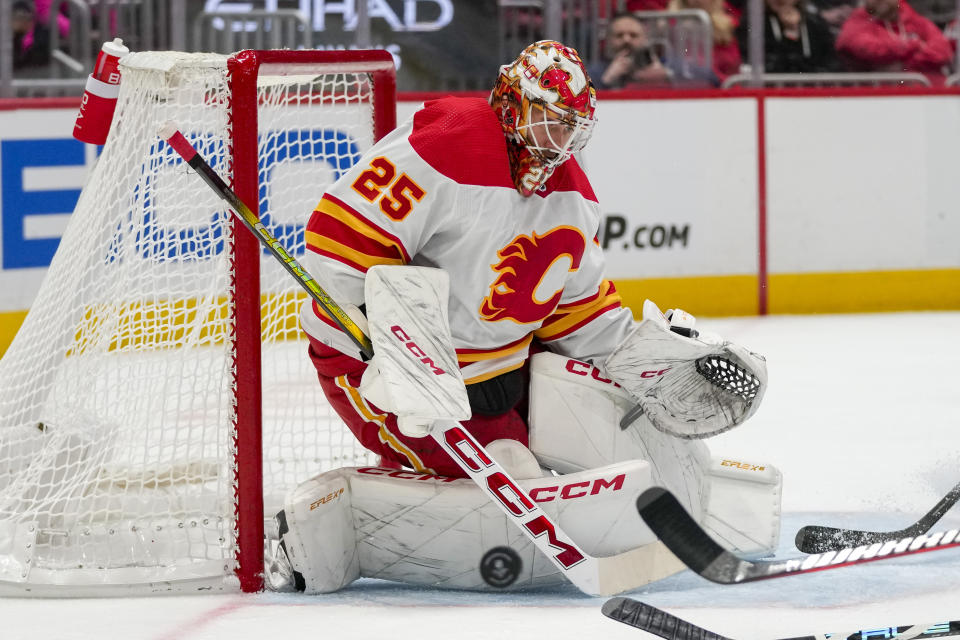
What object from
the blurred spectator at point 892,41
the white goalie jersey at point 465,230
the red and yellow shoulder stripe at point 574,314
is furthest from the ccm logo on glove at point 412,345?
the blurred spectator at point 892,41

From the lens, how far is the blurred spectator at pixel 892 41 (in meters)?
5.49

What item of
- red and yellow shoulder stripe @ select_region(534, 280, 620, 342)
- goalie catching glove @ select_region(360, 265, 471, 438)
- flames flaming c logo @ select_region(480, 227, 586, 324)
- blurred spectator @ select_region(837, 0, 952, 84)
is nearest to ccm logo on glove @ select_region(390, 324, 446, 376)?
goalie catching glove @ select_region(360, 265, 471, 438)

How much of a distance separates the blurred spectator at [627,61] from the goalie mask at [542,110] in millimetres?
3086

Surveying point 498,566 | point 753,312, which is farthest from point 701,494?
point 753,312

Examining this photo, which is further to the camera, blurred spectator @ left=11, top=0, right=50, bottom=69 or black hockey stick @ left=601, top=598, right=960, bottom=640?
blurred spectator @ left=11, top=0, right=50, bottom=69

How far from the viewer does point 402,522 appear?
221cm

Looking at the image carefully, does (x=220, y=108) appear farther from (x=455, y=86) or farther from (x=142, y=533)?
(x=455, y=86)

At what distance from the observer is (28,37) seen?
4.51 meters

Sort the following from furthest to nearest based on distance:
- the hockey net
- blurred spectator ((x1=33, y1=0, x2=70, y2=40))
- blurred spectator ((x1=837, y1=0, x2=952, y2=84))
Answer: blurred spectator ((x1=837, y1=0, x2=952, y2=84)) → blurred spectator ((x1=33, y1=0, x2=70, y2=40)) → the hockey net

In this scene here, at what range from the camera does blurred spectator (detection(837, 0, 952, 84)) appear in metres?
5.49

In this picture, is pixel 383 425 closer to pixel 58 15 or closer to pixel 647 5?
pixel 58 15

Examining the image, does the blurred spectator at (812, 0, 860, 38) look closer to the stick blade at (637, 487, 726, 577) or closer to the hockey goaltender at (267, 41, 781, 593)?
the hockey goaltender at (267, 41, 781, 593)

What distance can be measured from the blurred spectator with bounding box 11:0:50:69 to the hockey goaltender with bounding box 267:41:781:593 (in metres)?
2.57

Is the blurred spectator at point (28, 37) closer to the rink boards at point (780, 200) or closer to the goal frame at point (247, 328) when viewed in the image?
the rink boards at point (780, 200)
